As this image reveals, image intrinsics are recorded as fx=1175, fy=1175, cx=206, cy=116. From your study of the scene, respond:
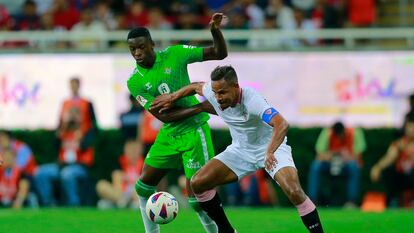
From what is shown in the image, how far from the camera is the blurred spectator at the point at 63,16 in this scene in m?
23.0

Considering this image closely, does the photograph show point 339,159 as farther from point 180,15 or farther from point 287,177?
point 287,177

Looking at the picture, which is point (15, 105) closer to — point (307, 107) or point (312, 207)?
point (307, 107)

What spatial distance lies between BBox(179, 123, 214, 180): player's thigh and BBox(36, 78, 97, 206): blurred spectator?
833 centimetres

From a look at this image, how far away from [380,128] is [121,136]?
15.7ft

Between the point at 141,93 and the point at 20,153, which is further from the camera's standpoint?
the point at 20,153

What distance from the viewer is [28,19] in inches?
909

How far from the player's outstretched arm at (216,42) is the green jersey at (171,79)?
115 mm

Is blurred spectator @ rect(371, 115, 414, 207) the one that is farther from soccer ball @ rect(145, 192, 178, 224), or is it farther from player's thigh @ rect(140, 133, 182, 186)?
soccer ball @ rect(145, 192, 178, 224)

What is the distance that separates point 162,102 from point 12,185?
359 inches

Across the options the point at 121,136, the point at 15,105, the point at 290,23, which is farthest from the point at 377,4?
the point at 15,105

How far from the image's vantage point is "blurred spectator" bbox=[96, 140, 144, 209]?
2003cm

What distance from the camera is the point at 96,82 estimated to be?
71.4ft

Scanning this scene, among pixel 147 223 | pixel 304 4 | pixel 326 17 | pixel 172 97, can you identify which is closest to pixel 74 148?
pixel 326 17

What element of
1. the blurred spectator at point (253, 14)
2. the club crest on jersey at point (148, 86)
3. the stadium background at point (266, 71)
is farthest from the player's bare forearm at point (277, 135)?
the blurred spectator at point (253, 14)
